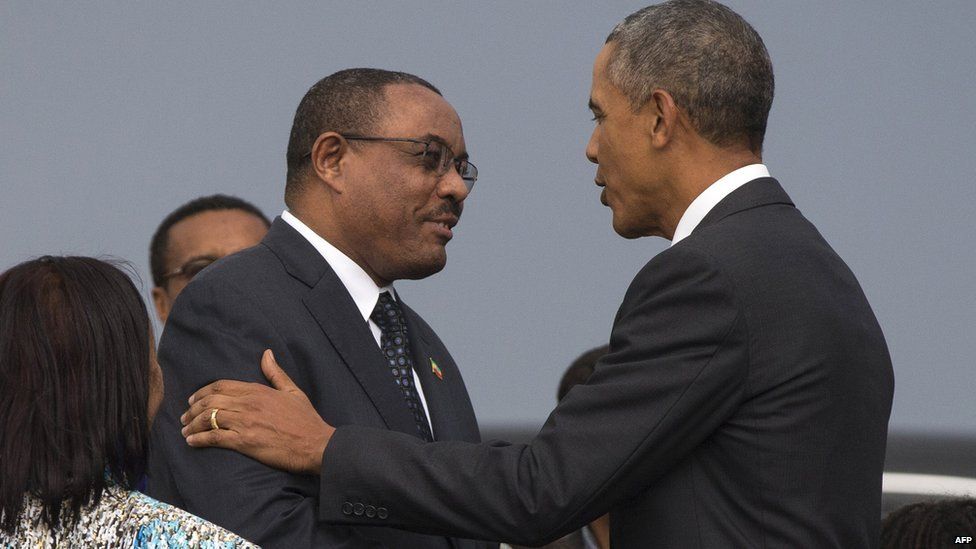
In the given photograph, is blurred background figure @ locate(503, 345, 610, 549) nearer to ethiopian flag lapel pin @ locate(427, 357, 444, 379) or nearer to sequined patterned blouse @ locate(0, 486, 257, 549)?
ethiopian flag lapel pin @ locate(427, 357, 444, 379)

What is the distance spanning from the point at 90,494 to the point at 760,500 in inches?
47.5

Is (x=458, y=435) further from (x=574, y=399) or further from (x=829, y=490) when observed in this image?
(x=829, y=490)

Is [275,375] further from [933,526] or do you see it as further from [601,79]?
[933,526]

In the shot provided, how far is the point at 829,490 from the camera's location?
2.56 metres

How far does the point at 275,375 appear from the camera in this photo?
2775mm

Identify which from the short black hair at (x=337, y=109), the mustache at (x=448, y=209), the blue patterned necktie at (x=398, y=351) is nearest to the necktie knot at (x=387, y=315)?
the blue patterned necktie at (x=398, y=351)

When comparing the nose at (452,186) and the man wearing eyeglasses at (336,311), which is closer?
the man wearing eyeglasses at (336,311)

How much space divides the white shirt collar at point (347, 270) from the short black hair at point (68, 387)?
80cm

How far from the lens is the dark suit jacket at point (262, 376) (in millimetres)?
2670

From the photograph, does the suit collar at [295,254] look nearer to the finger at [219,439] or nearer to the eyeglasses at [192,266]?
the finger at [219,439]

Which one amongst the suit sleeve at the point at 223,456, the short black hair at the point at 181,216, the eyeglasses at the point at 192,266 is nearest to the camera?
the suit sleeve at the point at 223,456

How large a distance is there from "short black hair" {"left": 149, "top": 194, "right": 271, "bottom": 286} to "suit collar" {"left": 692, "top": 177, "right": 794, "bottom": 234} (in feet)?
9.22

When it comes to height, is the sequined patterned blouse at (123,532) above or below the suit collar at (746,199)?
below

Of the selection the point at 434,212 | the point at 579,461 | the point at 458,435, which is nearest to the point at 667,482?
the point at 579,461
